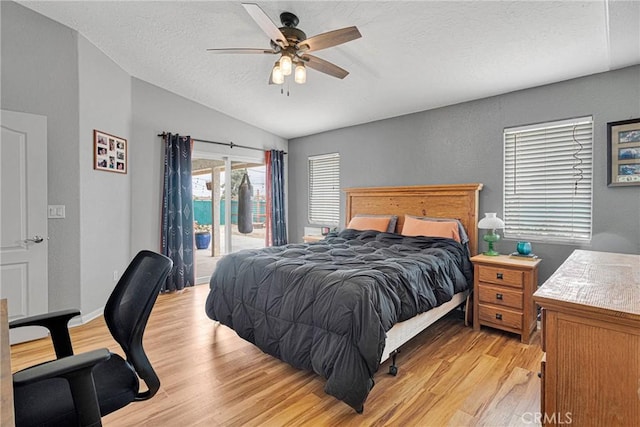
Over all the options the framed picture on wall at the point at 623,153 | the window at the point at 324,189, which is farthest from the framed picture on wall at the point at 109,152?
the framed picture on wall at the point at 623,153

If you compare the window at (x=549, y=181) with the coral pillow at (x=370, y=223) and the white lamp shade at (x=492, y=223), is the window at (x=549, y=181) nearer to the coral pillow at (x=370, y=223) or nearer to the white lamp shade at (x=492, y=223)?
the white lamp shade at (x=492, y=223)

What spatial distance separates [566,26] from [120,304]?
11.2 feet

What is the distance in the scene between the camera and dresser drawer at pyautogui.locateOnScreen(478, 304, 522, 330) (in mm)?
2755

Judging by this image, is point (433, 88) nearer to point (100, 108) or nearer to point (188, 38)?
point (188, 38)

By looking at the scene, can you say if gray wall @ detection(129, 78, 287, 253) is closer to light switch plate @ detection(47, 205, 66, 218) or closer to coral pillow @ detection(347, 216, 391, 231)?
light switch plate @ detection(47, 205, 66, 218)

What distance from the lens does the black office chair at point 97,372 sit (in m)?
0.95

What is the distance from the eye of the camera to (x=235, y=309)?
2.59m

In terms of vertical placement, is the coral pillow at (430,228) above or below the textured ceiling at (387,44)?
below

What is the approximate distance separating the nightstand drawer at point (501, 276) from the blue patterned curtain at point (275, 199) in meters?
3.44

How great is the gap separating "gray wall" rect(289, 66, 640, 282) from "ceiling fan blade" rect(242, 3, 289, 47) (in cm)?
245

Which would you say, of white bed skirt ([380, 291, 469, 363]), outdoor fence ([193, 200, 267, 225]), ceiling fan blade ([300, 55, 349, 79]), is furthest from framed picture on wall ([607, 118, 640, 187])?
outdoor fence ([193, 200, 267, 225])

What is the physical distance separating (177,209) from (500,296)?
13.2ft

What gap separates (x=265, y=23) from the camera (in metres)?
1.95

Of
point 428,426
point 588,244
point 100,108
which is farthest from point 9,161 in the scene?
point 588,244
